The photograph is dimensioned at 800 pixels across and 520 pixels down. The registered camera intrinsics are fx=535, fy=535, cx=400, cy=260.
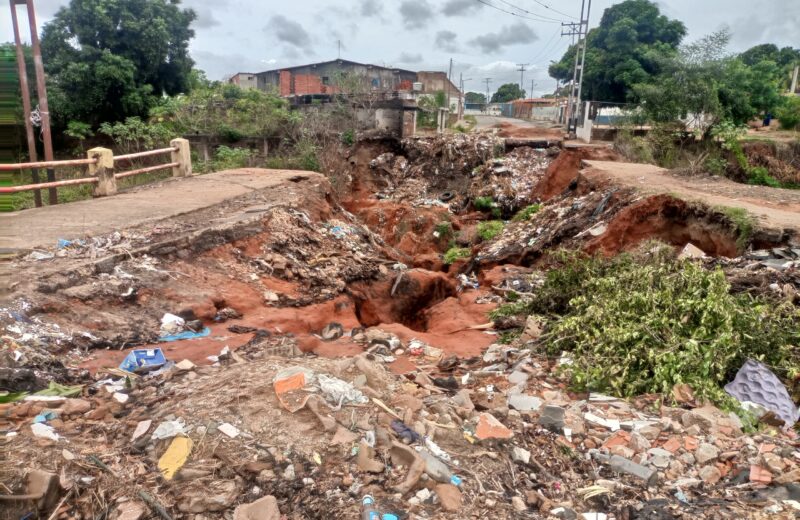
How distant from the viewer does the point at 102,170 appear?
8.68 m

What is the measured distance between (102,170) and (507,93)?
66639mm

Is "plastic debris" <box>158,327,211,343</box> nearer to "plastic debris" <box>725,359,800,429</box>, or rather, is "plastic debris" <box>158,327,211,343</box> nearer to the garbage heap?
the garbage heap

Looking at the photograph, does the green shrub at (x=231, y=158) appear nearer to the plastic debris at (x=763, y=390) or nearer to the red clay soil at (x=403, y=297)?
the red clay soil at (x=403, y=297)

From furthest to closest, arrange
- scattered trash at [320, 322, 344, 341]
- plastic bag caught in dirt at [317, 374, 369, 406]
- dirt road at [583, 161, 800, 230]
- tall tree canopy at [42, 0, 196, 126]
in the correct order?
1. tall tree canopy at [42, 0, 196, 126]
2. dirt road at [583, 161, 800, 230]
3. scattered trash at [320, 322, 344, 341]
4. plastic bag caught in dirt at [317, 374, 369, 406]

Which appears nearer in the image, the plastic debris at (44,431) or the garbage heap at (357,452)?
the garbage heap at (357,452)

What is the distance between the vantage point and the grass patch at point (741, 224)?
21.4ft

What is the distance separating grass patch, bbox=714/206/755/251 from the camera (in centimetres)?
652

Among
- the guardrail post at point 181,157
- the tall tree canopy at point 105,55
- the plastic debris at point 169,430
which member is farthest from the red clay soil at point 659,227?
the tall tree canopy at point 105,55

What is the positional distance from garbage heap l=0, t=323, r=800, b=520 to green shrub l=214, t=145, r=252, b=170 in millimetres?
11595

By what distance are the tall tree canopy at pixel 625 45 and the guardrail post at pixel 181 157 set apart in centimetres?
2038

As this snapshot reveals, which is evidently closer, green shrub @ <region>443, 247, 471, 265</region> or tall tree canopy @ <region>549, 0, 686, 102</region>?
green shrub @ <region>443, 247, 471, 265</region>

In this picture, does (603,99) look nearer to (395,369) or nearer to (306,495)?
(395,369)

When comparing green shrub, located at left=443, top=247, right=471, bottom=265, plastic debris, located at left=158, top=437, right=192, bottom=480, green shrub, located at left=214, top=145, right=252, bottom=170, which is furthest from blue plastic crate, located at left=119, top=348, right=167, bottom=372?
green shrub, located at left=214, top=145, right=252, bottom=170

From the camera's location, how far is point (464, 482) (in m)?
2.73
